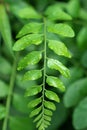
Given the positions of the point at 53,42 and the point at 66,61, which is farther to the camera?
the point at 66,61

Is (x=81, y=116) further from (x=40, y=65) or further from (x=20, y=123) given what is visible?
(x=40, y=65)

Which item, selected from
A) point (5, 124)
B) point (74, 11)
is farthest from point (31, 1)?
point (5, 124)

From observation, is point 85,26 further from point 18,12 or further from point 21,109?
point 21,109

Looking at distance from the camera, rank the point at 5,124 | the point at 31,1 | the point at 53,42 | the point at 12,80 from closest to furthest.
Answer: the point at 53,42 → the point at 5,124 → the point at 12,80 → the point at 31,1

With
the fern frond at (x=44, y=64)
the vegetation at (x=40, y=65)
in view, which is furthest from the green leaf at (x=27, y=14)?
the fern frond at (x=44, y=64)

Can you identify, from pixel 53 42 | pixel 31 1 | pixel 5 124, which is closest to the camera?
pixel 53 42

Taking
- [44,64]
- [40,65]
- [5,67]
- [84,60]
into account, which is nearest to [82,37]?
[84,60]
